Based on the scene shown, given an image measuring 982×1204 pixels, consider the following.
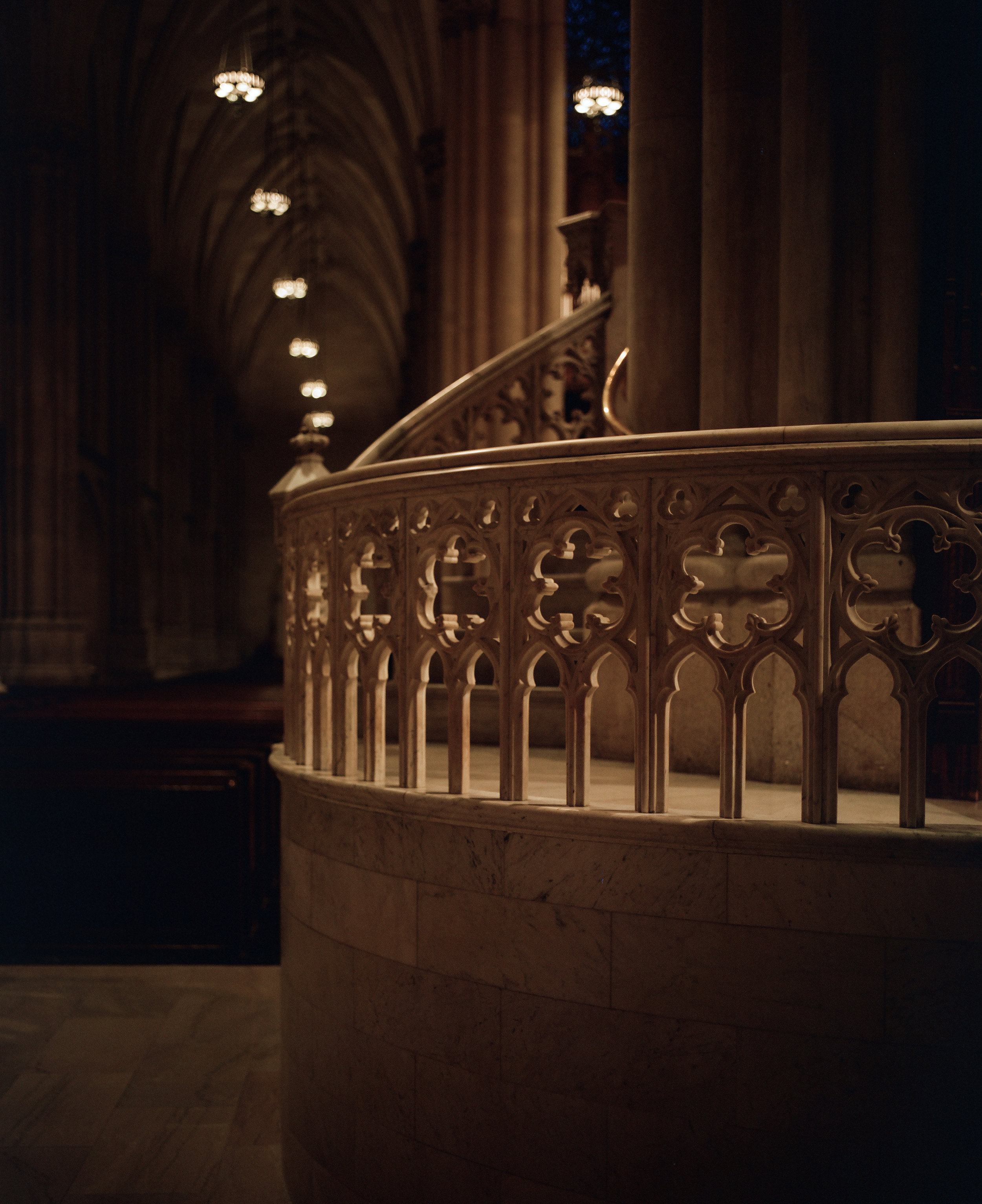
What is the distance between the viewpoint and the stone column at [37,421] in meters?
16.0

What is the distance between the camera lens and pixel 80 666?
53.9 feet

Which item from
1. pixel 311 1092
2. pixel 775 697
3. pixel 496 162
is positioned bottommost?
pixel 311 1092

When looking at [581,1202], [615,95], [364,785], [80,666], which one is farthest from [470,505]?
[80,666]

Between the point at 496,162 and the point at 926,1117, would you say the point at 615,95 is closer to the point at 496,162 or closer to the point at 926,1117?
the point at 496,162

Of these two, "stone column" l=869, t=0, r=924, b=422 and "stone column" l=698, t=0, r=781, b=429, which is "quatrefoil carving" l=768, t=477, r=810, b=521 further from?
"stone column" l=698, t=0, r=781, b=429

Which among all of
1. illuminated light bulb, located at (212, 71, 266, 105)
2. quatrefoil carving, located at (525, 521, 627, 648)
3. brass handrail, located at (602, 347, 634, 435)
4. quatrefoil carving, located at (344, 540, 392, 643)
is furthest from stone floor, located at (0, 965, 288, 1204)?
illuminated light bulb, located at (212, 71, 266, 105)

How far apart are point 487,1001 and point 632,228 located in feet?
10.7

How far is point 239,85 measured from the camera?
1315 centimetres

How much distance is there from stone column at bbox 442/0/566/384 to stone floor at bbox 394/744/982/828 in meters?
7.80

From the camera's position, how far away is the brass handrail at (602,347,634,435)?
6168mm

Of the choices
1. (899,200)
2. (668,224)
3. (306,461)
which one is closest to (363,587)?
(668,224)

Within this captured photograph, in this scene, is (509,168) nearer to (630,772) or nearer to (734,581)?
(734,581)

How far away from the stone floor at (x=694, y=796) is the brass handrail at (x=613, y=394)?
2.16 m

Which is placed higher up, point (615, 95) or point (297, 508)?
point (615, 95)
